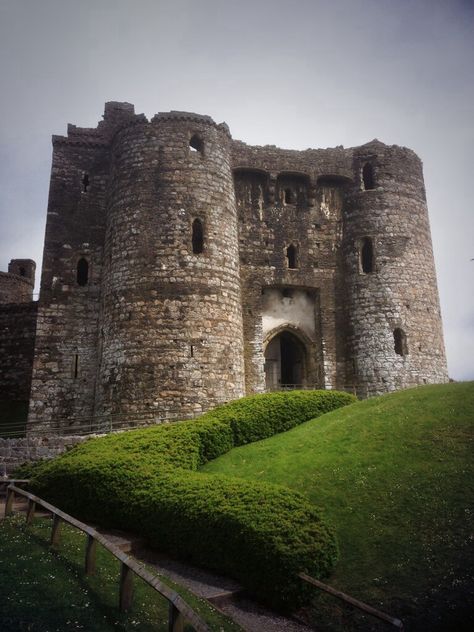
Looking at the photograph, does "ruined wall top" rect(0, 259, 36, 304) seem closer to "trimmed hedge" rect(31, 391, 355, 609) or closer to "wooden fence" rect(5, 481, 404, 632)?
"trimmed hedge" rect(31, 391, 355, 609)

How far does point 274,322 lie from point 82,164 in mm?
12235

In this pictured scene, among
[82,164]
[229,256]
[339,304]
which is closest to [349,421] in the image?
[229,256]

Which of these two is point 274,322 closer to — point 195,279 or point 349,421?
point 195,279

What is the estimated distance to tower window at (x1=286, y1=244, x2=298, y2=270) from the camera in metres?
27.7

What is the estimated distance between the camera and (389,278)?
27.2m

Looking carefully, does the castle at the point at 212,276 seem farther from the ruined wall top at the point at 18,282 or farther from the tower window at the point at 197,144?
the ruined wall top at the point at 18,282

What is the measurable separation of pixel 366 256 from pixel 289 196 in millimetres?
5022

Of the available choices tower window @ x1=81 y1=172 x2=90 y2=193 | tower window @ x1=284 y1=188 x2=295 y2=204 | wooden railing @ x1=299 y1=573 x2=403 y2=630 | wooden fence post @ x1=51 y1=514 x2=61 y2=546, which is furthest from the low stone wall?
tower window @ x1=284 y1=188 x2=295 y2=204

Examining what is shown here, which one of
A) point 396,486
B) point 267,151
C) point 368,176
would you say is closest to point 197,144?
point 267,151

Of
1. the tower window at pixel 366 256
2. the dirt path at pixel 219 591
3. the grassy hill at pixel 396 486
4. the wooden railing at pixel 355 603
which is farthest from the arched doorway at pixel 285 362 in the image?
the wooden railing at pixel 355 603

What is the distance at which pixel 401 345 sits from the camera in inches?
1048

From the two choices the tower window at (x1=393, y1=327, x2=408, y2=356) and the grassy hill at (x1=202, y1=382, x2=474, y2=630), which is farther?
the tower window at (x1=393, y1=327, x2=408, y2=356)

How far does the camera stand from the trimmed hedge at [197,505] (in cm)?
946

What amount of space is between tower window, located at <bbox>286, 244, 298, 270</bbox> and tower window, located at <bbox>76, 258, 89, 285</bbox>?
9746 mm
